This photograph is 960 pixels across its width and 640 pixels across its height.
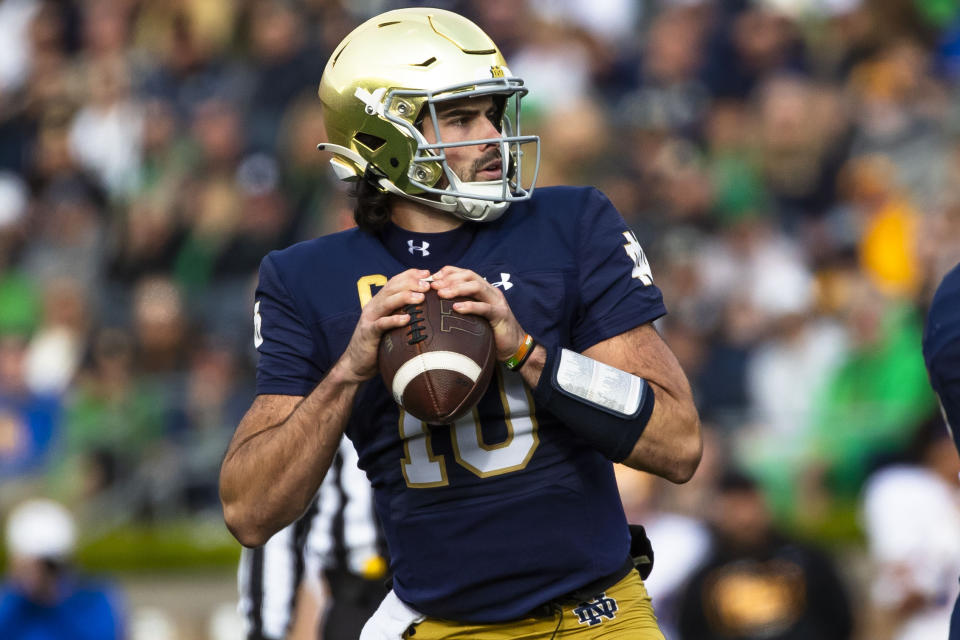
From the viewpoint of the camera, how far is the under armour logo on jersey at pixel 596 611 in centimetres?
324

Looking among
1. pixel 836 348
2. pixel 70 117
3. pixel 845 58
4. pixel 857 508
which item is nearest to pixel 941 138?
pixel 845 58

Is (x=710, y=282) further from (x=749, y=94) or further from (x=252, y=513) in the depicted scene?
(x=252, y=513)

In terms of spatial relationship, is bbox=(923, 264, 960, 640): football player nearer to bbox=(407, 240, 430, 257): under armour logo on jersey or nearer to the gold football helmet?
the gold football helmet

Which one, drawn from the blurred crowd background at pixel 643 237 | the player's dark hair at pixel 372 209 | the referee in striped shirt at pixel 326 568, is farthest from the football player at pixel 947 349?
the blurred crowd background at pixel 643 237

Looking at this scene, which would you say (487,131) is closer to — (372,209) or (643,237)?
(372,209)

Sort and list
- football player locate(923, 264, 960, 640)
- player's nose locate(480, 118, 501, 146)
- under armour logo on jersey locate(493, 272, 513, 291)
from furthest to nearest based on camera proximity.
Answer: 1. player's nose locate(480, 118, 501, 146)
2. under armour logo on jersey locate(493, 272, 513, 291)
3. football player locate(923, 264, 960, 640)

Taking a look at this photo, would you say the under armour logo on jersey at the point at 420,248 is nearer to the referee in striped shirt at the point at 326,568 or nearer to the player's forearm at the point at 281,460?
the player's forearm at the point at 281,460

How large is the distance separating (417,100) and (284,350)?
635 mm

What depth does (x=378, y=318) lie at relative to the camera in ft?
10.2

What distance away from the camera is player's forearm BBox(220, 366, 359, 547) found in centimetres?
321

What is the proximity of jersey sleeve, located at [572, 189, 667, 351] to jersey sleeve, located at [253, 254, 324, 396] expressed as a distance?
0.60 metres

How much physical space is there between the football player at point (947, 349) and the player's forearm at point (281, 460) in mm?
1204

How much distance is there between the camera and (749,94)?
31.4 feet

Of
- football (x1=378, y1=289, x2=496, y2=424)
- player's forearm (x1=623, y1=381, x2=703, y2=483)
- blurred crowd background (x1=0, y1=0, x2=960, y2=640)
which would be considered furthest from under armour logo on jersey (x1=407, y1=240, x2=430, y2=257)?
blurred crowd background (x1=0, y1=0, x2=960, y2=640)
